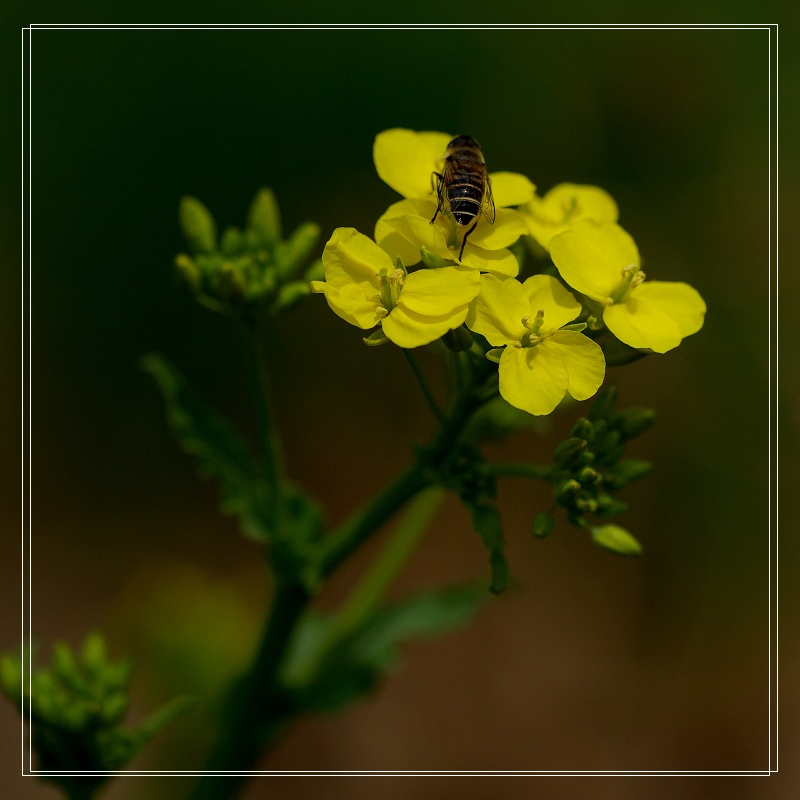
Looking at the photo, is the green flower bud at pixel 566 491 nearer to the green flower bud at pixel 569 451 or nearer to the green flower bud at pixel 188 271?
the green flower bud at pixel 569 451

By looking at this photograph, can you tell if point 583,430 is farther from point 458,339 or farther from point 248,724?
point 248,724

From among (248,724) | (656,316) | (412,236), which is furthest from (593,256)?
(248,724)

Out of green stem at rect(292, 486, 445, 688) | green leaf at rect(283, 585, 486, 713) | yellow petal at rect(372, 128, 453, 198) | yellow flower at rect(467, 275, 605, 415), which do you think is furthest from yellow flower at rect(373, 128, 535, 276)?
green leaf at rect(283, 585, 486, 713)

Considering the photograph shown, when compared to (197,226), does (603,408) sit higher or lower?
lower

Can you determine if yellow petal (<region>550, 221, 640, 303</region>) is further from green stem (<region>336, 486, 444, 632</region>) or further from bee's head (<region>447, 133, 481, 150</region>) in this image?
green stem (<region>336, 486, 444, 632</region>)

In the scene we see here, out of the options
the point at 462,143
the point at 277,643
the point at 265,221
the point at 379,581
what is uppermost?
the point at 462,143

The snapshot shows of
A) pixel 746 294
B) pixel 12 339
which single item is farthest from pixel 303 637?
pixel 746 294
